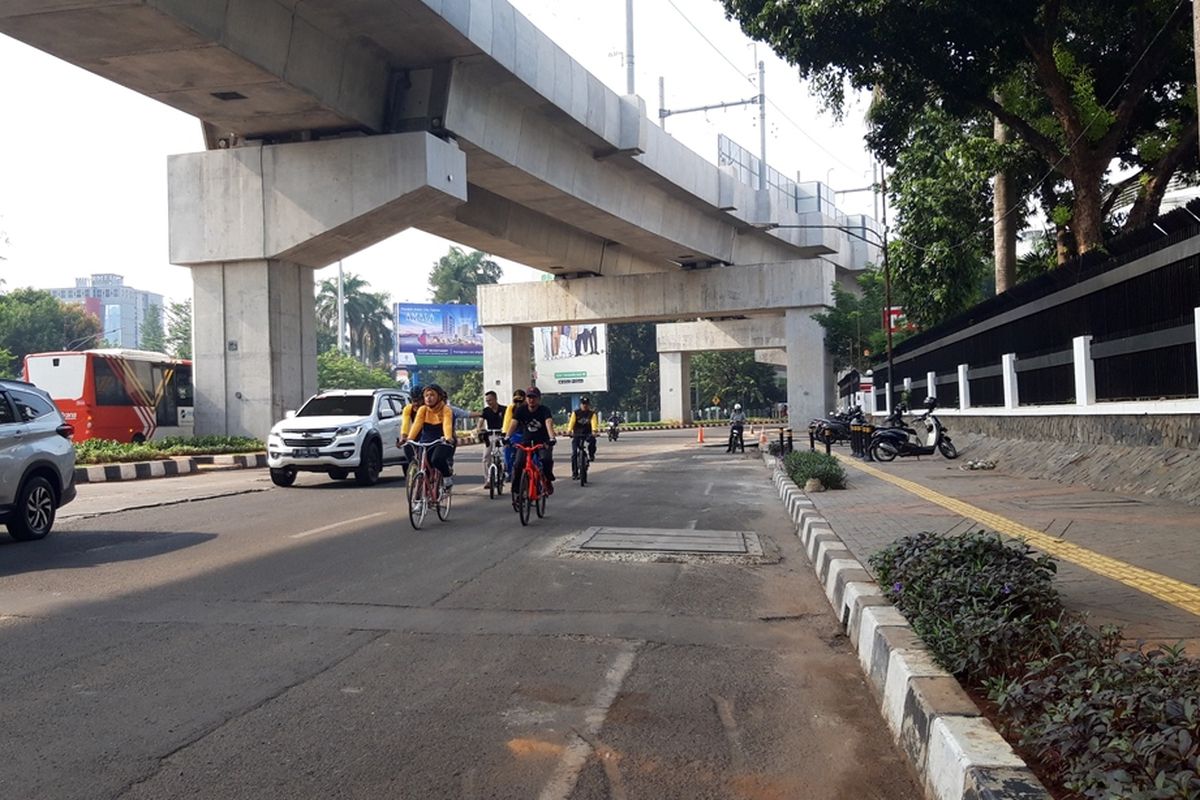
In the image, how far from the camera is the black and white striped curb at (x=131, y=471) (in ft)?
69.5

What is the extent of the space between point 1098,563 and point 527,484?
6.21 meters

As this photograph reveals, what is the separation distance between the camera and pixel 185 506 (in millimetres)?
14227

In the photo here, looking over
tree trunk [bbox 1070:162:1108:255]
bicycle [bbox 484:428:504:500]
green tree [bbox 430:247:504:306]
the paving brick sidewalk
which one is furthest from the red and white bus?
green tree [bbox 430:247:504:306]

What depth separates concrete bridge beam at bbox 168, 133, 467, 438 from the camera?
23.5m

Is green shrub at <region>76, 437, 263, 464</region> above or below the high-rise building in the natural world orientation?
below

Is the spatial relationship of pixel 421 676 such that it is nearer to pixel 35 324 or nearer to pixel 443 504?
pixel 443 504

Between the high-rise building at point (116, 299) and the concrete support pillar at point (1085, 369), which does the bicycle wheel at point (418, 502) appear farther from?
the high-rise building at point (116, 299)

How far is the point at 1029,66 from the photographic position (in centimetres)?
2097

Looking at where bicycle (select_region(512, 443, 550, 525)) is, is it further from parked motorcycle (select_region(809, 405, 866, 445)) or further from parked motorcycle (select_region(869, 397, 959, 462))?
parked motorcycle (select_region(809, 405, 866, 445))

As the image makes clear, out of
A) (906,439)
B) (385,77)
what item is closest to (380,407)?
(385,77)

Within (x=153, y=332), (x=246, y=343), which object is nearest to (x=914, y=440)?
(x=246, y=343)

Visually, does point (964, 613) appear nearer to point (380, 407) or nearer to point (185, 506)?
point (185, 506)

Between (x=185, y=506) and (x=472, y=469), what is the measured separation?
9.77 metres

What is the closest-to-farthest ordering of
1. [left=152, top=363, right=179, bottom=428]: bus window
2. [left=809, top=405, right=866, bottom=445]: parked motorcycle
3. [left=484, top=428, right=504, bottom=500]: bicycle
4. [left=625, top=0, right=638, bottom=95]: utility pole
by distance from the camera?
[left=484, top=428, right=504, bottom=500]: bicycle, [left=809, top=405, right=866, bottom=445]: parked motorcycle, [left=625, top=0, right=638, bottom=95]: utility pole, [left=152, top=363, right=179, bottom=428]: bus window
